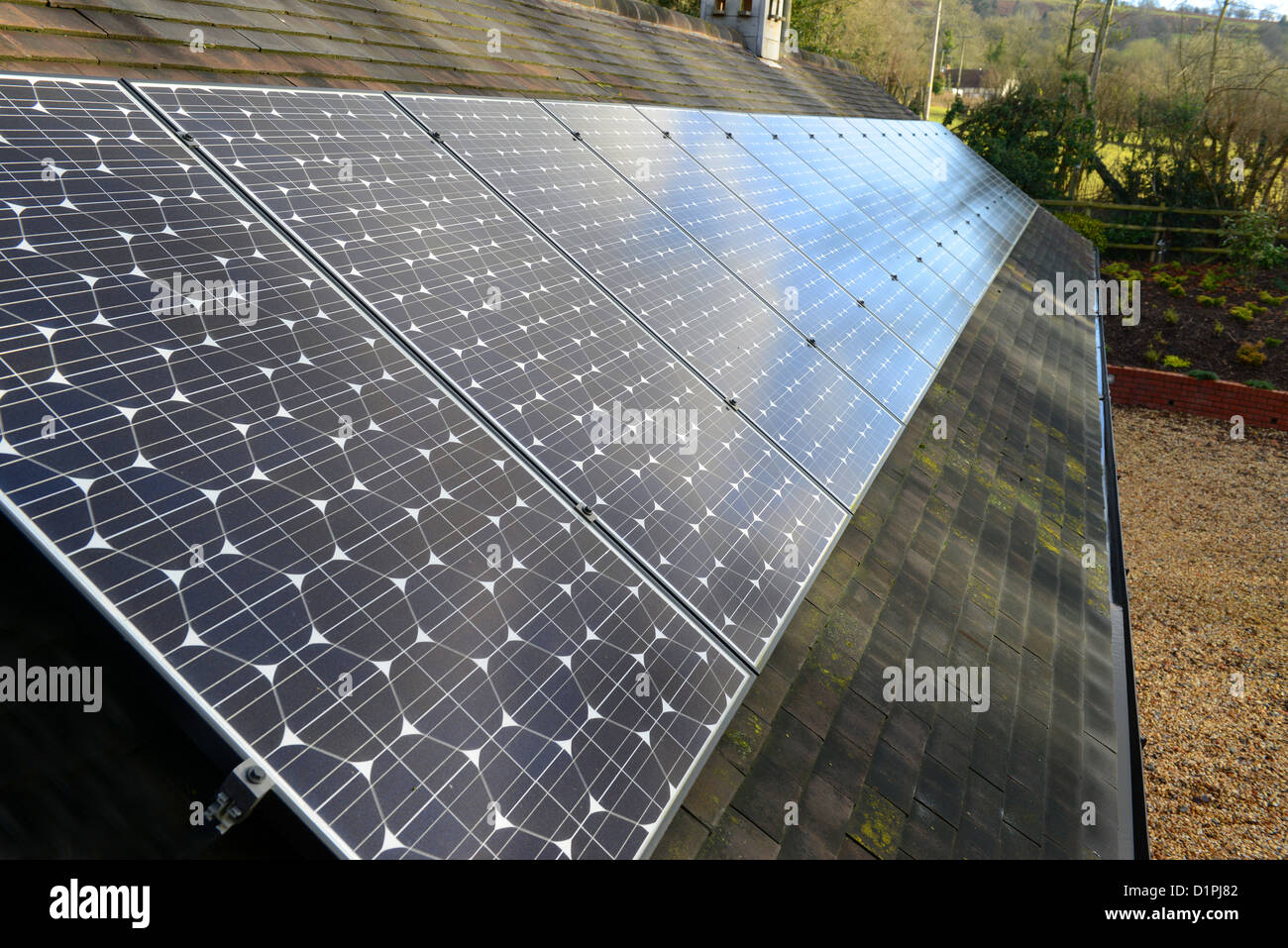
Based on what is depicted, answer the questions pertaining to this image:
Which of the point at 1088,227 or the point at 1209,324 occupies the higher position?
the point at 1088,227

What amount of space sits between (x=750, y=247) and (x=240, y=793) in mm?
5665

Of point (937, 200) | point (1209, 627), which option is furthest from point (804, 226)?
point (1209, 627)

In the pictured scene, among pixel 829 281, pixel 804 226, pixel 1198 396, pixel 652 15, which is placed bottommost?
pixel 1198 396

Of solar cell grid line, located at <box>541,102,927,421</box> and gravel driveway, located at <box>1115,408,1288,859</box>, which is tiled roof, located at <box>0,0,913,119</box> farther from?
gravel driveway, located at <box>1115,408,1288,859</box>

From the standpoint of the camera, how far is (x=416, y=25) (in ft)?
24.3

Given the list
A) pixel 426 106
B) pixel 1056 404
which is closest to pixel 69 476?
pixel 426 106

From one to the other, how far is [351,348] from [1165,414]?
67.3 ft

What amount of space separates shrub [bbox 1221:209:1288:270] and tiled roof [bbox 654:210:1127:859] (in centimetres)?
2258

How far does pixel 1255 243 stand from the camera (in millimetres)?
24375

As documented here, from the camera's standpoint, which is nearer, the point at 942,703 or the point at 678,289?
the point at 942,703

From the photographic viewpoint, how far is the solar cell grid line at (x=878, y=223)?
8.95 m

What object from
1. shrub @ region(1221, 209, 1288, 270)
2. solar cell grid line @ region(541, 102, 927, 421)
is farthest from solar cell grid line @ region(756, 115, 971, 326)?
shrub @ region(1221, 209, 1288, 270)

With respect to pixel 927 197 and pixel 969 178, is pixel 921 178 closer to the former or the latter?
pixel 927 197
